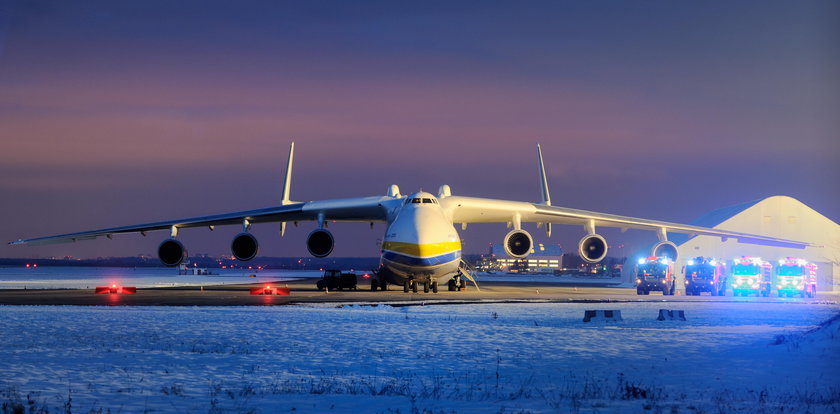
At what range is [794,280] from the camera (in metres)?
35.9

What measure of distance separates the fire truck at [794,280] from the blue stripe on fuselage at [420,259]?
605 inches

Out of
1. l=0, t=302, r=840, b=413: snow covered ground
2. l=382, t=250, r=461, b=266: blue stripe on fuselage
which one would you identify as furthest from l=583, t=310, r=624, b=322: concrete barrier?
l=382, t=250, r=461, b=266: blue stripe on fuselage

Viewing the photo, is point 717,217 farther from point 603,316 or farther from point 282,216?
point 603,316

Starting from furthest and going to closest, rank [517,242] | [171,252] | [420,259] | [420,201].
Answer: [517,242], [171,252], [420,201], [420,259]

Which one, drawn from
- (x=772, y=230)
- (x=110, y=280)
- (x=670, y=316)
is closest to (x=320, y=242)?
(x=670, y=316)

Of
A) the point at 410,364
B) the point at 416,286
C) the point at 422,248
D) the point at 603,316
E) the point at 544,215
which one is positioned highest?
the point at 544,215

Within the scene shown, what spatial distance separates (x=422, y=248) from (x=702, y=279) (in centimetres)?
1465

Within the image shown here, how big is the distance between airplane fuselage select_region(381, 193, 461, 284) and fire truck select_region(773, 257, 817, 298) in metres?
15.1

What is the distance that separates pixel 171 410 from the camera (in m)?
8.39

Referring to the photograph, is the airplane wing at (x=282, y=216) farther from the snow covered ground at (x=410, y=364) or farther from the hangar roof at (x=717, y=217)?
the hangar roof at (x=717, y=217)

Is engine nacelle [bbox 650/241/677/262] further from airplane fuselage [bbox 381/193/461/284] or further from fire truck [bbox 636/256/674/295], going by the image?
airplane fuselage [bbox 381/193/461/284]

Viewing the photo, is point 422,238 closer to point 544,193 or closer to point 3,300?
point 544,193

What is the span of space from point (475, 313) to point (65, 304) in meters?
11.2

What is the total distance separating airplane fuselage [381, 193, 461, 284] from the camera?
2878 centimetres
